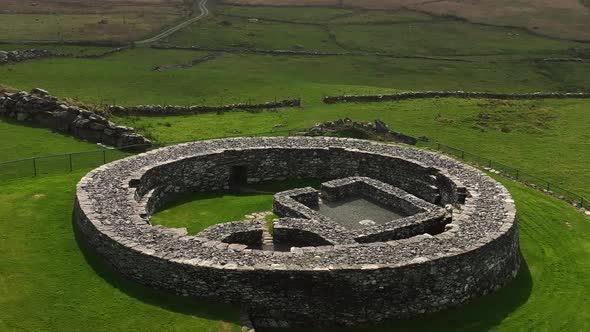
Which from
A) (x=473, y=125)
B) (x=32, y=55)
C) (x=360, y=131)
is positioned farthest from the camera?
(x=32, y=55)

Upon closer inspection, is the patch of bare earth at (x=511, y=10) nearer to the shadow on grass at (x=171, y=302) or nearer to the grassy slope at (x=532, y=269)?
the grassy slope at (x=532, y=269)

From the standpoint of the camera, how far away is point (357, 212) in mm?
40219

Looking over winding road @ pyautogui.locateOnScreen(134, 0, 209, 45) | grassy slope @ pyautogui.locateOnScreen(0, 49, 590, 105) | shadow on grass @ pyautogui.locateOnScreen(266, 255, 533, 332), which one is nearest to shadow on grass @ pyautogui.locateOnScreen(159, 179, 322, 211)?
shadow on grass @ pyautogui.locateOnScreen(266, 255, 533, 332)

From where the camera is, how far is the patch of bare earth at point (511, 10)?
13900 centimetres

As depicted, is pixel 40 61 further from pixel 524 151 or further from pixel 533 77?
pixel 533 77

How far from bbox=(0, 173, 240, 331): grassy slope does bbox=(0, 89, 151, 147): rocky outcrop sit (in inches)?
635

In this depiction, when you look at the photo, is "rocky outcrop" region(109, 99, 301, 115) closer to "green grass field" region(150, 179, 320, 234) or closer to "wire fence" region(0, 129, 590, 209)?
"wire fence" region(0, 129, 590, 209)

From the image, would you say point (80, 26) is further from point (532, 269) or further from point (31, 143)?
point (532, 269)

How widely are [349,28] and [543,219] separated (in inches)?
3872

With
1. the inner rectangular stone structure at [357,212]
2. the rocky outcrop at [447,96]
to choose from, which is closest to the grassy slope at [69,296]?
the inner rectangular stone structure at [357,212]

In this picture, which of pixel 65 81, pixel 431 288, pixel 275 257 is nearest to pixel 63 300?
pixel 275 257

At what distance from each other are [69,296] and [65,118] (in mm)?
27836

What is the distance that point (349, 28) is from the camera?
132m

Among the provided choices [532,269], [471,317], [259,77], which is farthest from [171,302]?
[259,77]
